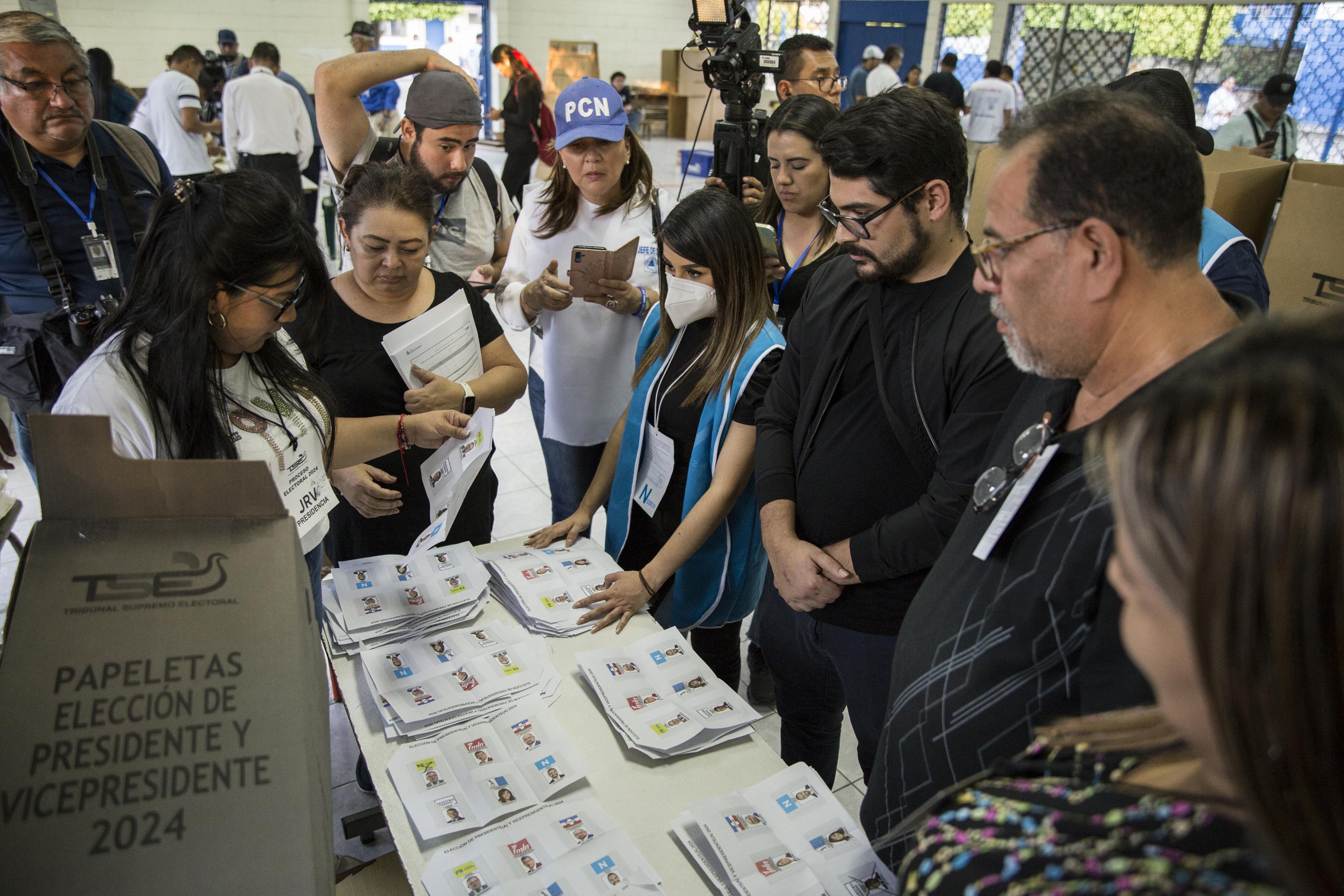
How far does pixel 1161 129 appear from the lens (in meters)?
0.93

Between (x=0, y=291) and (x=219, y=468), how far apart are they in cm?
200

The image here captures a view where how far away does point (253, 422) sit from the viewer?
142 cm

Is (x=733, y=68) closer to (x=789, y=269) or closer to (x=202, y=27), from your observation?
(x=789, y=269)

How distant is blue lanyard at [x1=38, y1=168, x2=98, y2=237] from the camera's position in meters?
2.24

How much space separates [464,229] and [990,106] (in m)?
8.24

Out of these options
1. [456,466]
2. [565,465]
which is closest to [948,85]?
[565,465]

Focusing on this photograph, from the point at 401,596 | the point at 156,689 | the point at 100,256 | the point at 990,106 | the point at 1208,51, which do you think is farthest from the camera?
the point at 1208,51

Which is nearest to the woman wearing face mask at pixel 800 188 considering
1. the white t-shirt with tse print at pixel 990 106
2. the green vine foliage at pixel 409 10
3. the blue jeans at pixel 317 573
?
the blue jeans at pixel 317 573

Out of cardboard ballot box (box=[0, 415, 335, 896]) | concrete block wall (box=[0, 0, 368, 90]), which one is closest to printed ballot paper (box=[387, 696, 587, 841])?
cardboard ballot box (box=[0, 415, 335, 896])

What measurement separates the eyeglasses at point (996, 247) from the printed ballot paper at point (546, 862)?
3.01 feet

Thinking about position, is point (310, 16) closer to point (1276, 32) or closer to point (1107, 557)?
point (1276, 32)

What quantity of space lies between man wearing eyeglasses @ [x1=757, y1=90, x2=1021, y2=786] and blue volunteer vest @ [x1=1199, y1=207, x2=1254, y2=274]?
2.08ft

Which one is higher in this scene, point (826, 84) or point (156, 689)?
point (826, 84)

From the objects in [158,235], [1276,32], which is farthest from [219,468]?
[1276,32]
